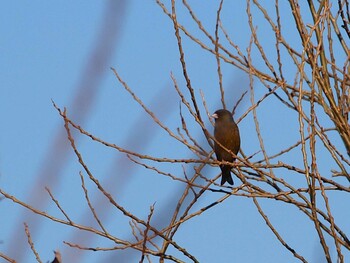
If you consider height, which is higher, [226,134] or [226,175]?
[226,134]

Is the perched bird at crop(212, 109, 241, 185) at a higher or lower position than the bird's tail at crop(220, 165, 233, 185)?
higher

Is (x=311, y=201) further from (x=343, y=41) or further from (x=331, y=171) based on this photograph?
(x=343, y=41)

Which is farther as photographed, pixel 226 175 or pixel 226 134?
pixel 226 134

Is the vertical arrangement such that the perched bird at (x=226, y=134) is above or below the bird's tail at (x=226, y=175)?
above

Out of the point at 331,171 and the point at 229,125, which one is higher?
the point at 229,125

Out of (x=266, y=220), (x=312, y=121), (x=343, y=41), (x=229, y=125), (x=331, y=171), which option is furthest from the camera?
(x=229, y=125)

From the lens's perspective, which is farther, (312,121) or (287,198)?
(287,198)

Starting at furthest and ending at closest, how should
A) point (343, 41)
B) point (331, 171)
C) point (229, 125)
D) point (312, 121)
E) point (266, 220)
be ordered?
point (229, 125) → point (343, 41) → point (331, 171) → point (266, 220) → point (312, 121)

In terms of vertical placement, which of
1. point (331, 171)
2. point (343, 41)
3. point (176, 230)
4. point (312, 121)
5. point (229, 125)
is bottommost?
point (176, 230)

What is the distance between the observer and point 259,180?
14.2ft

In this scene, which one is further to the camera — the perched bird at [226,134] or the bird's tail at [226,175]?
the perched bird at [226,134]

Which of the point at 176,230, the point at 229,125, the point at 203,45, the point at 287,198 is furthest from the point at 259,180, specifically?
the point at 229,125

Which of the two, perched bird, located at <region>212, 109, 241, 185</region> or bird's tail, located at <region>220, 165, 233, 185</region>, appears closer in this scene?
bird's tail, located at <region>220, 165, 233, 185</region>

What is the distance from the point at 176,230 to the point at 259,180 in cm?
60
